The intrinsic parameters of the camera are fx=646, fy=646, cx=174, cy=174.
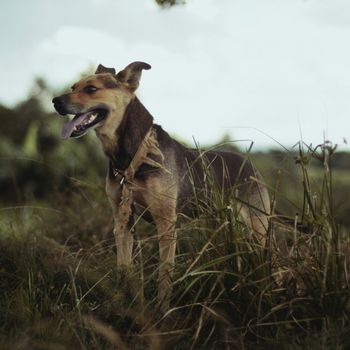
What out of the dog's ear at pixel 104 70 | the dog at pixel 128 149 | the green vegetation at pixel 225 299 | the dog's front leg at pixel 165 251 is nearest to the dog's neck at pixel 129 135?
the dog at pixel 128 149

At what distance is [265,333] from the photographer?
4387mm

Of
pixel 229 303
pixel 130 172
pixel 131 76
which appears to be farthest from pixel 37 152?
pixel 229 303

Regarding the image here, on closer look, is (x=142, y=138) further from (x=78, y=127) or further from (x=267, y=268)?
(x=267, y=268)

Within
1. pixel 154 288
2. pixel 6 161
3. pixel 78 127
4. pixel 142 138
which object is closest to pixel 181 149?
pixel 142 138

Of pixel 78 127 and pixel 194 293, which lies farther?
pixel 78 127

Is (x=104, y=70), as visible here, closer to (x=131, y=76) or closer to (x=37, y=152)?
(x=131, y=76)

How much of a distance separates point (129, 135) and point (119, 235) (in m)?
0.86

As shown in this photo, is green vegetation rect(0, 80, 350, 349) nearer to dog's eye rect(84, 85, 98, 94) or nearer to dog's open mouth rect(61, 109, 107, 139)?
dog's open mouth rect(61, 109, 107, 139)

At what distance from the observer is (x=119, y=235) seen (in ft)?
18.2

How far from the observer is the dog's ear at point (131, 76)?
5715mm

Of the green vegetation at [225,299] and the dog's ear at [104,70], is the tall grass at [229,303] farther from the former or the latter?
the dog's ear at [104,70]

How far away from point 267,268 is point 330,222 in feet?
1.76

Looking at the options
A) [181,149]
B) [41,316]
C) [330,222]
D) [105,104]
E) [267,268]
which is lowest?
[41,316]

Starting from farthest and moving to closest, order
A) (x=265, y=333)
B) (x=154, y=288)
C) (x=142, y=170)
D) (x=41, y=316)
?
(x=142, y=170)
(x=154, y=288)
(x=41, y=316)
(x=265, y=333)
